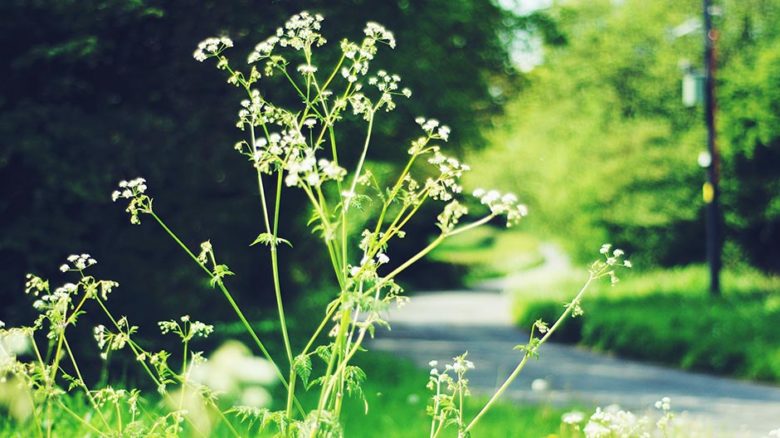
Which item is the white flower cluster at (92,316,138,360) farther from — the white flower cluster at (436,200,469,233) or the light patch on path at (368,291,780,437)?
the light patch on path at (368,291,780,437)

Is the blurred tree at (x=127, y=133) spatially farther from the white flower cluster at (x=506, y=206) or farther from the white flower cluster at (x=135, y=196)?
the white flower cluster at (x=506, y=206)

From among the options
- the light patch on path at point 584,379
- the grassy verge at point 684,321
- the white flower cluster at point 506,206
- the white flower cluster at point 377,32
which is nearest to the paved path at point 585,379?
the light patch on path at point 584,379

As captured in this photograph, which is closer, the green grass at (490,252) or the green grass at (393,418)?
the green grass at (393,418)

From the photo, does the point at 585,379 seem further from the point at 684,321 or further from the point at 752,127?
the point at 752,127

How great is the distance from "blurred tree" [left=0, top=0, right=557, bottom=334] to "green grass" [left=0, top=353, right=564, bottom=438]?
4.14 ft

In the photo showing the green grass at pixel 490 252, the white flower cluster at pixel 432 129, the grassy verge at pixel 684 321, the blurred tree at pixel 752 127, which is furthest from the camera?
the green grass at pixel 490 252

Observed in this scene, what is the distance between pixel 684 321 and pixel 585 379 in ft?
10.1

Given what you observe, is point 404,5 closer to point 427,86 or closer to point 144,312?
point 427,86

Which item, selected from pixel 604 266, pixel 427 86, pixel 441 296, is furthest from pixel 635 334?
pixel 441 296

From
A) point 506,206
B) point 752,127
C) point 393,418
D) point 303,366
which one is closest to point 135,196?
point 303,366

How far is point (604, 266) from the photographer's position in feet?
9.54

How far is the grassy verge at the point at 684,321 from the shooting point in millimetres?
12688

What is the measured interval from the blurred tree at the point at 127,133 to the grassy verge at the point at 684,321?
24.1ft

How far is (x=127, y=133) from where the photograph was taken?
693 cm
